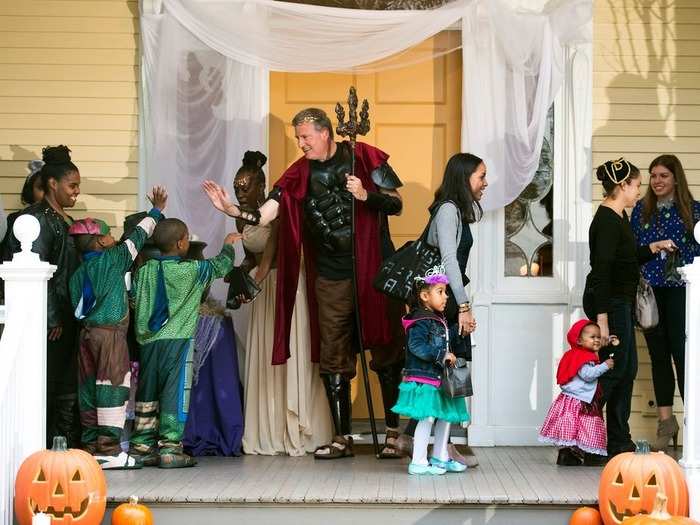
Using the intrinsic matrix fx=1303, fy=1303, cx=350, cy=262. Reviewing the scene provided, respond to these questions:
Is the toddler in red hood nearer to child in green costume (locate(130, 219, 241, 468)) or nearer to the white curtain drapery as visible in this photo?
the white curtain drapery

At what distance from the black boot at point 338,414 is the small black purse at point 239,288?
24.5 inches

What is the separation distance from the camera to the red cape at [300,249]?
738 centimetres

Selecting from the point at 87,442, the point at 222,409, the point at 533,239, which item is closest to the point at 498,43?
the point at 533,239

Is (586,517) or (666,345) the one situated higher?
(666,345)

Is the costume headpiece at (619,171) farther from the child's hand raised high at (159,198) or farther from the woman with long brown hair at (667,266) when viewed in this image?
the child's hand raised high at (159,198)

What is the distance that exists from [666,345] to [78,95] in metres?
3.87

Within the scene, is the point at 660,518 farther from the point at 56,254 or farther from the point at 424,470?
the point at 56,254

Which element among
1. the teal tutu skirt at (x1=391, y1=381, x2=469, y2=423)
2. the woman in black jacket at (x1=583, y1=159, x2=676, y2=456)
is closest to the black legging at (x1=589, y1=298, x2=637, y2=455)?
the woman in black jacket at (x1=583, y1=159, x2=676, y2=456)

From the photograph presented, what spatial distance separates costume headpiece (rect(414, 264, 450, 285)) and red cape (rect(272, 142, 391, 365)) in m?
0.60

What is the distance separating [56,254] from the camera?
281 inches

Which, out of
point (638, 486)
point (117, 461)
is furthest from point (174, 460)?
point (638, 486)

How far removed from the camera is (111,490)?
21.1 feet

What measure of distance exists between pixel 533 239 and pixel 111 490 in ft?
10.1

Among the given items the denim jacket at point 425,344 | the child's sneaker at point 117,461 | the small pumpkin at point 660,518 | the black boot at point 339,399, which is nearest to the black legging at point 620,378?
the denim jacket at point 425,344
